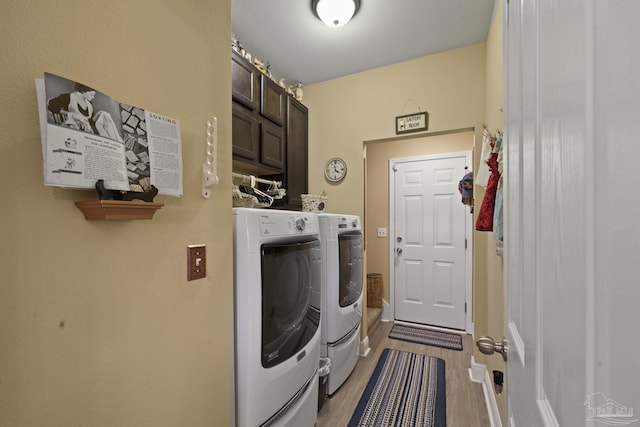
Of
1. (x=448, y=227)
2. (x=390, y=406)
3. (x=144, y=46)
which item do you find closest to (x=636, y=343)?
(x=144, y=46)

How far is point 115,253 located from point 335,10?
195 centimetres

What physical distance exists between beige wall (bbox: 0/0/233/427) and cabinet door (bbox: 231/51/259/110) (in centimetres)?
84

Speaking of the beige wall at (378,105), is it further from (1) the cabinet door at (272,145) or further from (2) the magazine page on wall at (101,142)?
(2) the magazine page on wall at (101,142)

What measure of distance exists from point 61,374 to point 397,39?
2.74 meters

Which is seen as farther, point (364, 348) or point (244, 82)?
point (364, 348)

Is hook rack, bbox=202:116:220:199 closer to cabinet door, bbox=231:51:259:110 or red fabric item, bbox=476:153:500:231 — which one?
cabinet door, bbox=231:51:259:110

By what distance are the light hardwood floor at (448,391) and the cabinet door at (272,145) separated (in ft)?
6.42

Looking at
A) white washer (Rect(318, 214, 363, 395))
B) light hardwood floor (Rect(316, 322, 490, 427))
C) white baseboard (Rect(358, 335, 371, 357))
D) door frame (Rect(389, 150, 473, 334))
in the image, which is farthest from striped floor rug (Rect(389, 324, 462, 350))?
white washer (Rect(318, 214, 363, 395))

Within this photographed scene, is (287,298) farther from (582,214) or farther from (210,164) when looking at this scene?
(582,214)

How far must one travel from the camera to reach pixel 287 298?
51.8 inches

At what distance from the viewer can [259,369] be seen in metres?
1.13

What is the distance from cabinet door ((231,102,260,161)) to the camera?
194cm

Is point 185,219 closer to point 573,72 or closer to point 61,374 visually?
point 61,374

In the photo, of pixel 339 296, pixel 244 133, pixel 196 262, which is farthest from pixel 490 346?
pixel 244 133
